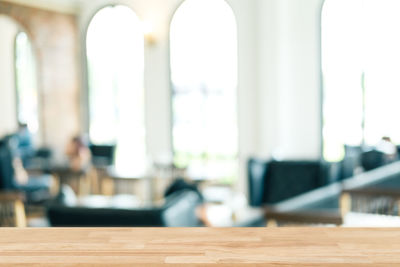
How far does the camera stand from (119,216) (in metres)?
2.38

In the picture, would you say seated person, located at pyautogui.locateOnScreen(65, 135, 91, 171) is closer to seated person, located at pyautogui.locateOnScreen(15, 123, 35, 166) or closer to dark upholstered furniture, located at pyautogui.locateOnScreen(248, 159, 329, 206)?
seated person, located at pyautogui.locateOnScreen(15, 123, 35, 166)

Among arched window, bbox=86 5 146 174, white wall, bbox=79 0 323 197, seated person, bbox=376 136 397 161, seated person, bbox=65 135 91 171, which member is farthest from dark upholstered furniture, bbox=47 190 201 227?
arched window, bbox=86 5 146 174

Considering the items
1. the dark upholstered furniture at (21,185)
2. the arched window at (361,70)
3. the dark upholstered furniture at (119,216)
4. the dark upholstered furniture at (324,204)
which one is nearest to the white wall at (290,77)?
the arched window at (361,70)

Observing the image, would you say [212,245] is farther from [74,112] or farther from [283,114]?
[74,112]

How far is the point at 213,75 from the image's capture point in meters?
7.54

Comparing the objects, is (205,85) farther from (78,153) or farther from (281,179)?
(281,179)

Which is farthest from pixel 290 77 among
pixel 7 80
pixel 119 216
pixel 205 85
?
pixel 7 80

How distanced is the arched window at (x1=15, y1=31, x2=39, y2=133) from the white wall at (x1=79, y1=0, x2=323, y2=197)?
430 cm

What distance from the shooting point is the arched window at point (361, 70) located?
6.73 metres

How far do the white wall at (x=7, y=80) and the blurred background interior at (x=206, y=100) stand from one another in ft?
1.33

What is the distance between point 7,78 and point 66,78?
210cm

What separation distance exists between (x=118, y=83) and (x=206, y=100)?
148cm

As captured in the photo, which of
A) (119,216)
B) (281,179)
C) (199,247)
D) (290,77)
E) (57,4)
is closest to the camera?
(199,247)

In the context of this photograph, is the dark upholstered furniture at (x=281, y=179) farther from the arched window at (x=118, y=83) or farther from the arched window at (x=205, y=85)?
the arched window at (x=118, y=83)
